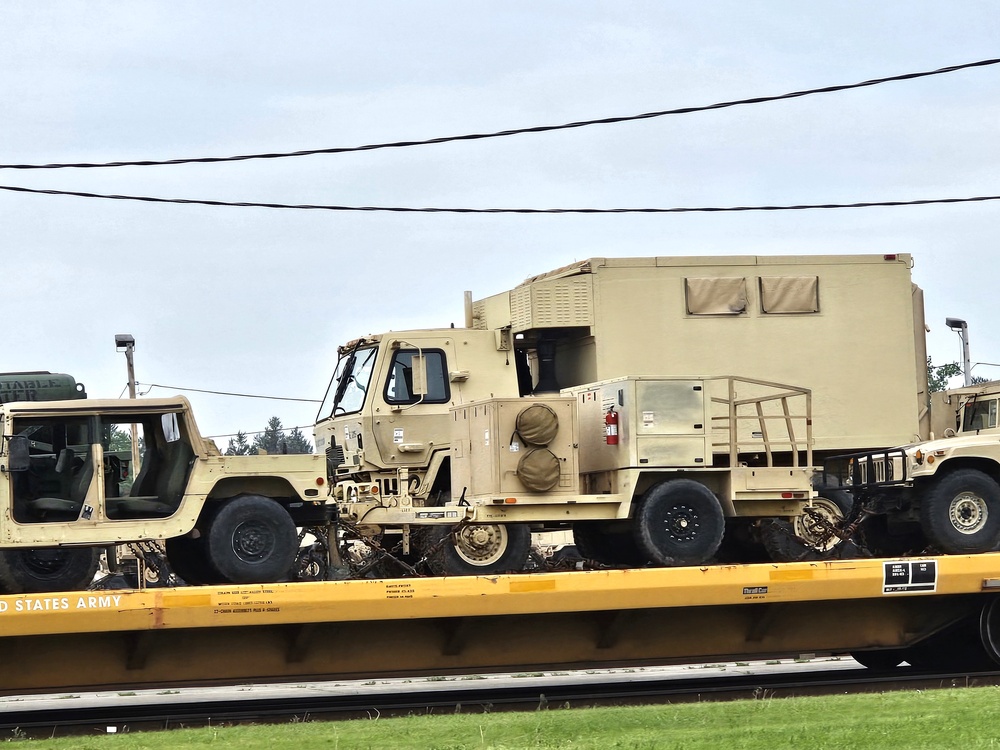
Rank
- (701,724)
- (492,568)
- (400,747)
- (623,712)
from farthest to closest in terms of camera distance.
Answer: (492,568), (623,712), (701,724), (400,747)

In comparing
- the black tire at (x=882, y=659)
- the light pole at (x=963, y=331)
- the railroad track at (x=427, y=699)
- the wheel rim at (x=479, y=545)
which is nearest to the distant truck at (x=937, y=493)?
the black tire at (x=882, y=659)

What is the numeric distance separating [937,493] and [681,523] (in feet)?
8.66

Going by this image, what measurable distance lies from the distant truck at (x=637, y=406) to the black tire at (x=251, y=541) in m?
2.17

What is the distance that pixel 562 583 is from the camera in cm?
1196

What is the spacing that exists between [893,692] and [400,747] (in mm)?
5053

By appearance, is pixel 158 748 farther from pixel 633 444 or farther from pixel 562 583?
pixel 633 444

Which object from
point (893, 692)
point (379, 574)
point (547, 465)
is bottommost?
point (893, 692)

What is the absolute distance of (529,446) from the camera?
1394 centimetres

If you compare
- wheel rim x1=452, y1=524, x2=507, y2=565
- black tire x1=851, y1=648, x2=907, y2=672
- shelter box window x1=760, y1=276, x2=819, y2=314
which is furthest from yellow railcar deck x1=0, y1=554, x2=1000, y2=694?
shelter box window x1=760, y1=276, x2=819, y2=314

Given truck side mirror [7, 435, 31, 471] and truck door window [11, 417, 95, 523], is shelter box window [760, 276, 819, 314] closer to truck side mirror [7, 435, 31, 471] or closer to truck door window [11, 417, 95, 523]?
truck door window [11, 417, 95, 523]

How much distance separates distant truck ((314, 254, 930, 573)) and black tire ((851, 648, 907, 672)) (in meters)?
1.33

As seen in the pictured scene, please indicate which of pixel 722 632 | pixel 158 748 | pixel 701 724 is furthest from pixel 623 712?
pixel 158 748

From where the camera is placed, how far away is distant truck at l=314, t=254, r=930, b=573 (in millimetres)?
13906

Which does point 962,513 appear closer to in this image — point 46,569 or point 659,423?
point 659,423
